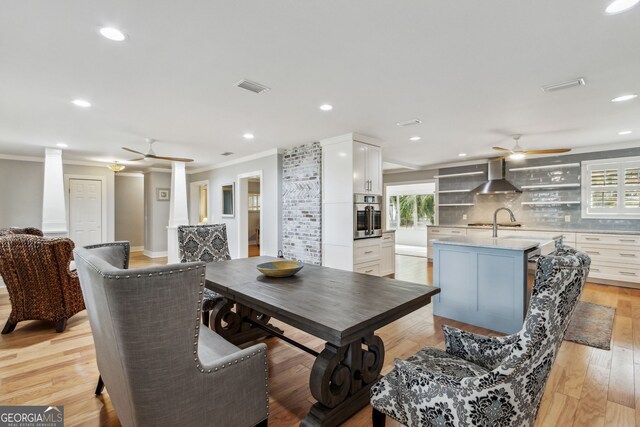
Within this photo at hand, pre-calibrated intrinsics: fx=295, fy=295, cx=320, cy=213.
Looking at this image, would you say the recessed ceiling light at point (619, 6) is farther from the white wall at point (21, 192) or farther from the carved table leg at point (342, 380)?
the white wall at point (21, 192)

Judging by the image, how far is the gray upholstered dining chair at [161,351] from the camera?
3.38 ft

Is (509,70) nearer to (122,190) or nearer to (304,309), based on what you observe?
(304,309)

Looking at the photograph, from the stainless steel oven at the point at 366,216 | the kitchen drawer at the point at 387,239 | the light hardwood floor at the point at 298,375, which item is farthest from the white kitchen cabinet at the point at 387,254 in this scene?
the light hardwood floor at the point at 298,375

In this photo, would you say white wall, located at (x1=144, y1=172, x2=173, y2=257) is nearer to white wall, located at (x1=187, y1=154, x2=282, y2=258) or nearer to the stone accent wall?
white wall, located at (x1=187, y1=154, x2=282, y2=258)

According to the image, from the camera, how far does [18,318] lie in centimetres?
304

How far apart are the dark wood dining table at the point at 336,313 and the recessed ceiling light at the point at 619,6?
189 cm

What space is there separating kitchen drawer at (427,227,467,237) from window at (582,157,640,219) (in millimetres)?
2147

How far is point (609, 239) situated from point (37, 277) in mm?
8010

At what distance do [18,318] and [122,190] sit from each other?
6691 millimetres

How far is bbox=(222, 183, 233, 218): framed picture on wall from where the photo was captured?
23.6 ft

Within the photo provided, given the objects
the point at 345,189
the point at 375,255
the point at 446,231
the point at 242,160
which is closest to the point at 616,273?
the point at 446,231

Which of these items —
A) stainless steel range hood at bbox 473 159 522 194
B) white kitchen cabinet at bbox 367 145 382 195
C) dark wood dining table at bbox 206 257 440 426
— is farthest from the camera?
stainless steel range hood at bbox 473 159 522 194

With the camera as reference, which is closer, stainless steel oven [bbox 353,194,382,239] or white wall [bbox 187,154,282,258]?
stainless steel oven [bbox 353,194,382,239]

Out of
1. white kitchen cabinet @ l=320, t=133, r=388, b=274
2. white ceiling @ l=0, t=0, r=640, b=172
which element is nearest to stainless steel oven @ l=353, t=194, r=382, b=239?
white kitchen cabinet @ l=320, t=133, r=388, b=274
